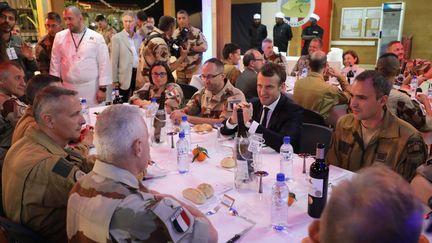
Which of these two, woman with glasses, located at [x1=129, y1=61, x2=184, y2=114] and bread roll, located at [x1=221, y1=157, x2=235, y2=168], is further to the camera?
woman with glasses, located at [x1=129, y1=61, x2=184, y2=114]

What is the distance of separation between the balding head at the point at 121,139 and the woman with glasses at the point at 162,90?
2270 mm

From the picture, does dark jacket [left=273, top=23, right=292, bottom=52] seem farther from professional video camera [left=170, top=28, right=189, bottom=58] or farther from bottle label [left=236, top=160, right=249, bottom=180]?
bottle label [left=236, top=160, right=249, bottom=180]

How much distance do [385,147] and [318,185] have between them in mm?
843

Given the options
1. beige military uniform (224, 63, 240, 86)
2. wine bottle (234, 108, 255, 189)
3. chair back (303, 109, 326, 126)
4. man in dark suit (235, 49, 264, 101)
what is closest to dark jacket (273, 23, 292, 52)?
beige military uniform (224, 63, 240, 86)

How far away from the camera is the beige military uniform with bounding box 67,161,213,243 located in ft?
4.02

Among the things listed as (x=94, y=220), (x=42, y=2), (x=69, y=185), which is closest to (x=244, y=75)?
(x=69, y=185)

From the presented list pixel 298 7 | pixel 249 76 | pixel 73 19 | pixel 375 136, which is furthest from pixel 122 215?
pixel 298 7

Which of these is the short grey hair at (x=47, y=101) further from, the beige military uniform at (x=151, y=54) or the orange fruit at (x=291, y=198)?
the beige military uniform at (x=151, y=54)

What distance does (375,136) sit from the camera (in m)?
2.23

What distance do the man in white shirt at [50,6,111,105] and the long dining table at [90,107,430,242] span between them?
2.22 m

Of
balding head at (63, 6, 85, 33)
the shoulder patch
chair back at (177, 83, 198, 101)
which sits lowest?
chair back at (177, 83, 198, 101)

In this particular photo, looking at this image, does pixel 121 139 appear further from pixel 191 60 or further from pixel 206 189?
pixel 191 60

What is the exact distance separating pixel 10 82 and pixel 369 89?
3.07m

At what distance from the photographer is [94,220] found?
4.14 ft
